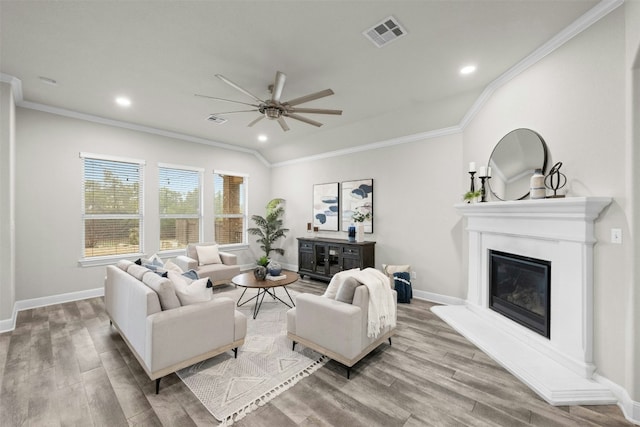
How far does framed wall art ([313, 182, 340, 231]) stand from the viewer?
19.1 feet

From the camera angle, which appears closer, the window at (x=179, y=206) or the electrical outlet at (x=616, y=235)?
the electrical outlet at (x=616, y=235)

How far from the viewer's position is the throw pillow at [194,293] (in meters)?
2.42

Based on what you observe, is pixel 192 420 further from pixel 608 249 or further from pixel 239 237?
pixel 239 237

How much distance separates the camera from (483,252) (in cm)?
356

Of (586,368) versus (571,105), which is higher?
(571,105)

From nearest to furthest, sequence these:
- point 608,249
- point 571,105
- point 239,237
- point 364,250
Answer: point 608,249
point 571,105
point 364,250
point 239,237

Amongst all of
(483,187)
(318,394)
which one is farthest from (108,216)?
(483,187)

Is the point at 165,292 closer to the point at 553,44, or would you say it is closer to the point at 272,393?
the point at 272,393

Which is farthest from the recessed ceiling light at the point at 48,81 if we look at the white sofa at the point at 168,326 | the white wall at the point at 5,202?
the white sofa at the point at 168,326

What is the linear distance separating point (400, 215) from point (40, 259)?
5863mm

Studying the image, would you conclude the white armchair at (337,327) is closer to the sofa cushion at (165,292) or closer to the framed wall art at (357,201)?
the sofa cushion at (165,292)

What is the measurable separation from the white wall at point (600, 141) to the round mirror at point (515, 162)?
0.12 meters

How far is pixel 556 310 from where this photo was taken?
8.14ft

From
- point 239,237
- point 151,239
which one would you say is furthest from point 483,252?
point 151,239
